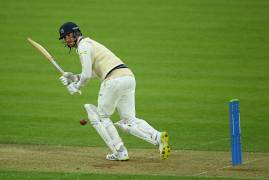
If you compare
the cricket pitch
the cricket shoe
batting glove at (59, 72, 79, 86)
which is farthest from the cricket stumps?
batting glove at (59, 72, 79, 86)

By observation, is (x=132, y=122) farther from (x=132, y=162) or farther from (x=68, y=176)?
(x=68, y=176)

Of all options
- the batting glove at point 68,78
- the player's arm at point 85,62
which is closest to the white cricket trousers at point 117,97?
the player's arm at point 85,62

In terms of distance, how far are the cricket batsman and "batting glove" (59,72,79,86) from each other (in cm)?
3

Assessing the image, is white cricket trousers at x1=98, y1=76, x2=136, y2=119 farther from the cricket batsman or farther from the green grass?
the green grass

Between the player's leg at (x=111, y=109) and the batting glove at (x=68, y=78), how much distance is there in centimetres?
58

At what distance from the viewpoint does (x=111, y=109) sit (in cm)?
1238

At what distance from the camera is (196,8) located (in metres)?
27.0

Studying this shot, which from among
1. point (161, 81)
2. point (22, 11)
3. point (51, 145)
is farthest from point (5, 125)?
point (22, 11)

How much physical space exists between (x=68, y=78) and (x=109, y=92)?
78cm

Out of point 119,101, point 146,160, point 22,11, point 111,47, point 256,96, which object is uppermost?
point 22,11

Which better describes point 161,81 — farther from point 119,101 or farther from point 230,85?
point 119,101

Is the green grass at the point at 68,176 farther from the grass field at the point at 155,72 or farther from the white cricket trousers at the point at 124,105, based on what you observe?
the white cricket trousers at the point at 124,105

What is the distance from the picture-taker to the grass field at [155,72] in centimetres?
1455

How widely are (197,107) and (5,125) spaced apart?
4.30 meters
